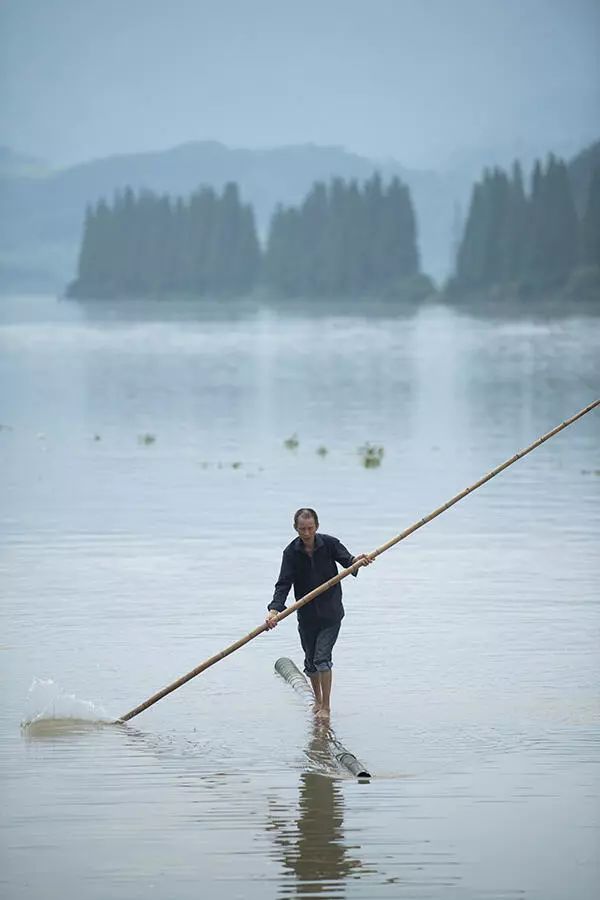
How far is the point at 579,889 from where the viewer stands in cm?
812

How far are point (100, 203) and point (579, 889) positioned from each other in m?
176

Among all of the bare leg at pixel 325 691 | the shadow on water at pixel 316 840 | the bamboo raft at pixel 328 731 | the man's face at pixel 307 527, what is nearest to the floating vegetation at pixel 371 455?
the bamboo raft at pixel 328 731

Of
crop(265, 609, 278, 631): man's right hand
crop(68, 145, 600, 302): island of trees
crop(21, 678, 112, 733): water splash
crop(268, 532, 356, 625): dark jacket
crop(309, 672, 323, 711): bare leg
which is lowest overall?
crop(21, 678, 112, 733): water splash

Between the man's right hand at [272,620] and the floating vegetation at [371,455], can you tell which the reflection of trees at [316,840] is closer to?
the man's right hand at [272,620]

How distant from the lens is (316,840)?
346 inches

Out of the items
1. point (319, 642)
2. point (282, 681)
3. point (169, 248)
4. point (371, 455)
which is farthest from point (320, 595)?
point (169, 248)

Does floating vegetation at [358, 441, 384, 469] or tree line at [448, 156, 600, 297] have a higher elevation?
tree line at [448, 156, 600, 297]


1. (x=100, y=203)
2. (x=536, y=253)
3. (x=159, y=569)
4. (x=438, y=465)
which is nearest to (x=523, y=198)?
(x=536, y=253)

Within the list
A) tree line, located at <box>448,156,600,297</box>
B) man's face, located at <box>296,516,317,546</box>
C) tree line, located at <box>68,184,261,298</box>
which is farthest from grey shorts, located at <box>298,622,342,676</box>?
tree line, located at <box>68,184,261,298</box>

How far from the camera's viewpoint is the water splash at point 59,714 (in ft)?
36.0

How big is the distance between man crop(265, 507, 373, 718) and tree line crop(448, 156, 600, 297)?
11346 centimetres

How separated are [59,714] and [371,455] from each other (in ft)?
51.5

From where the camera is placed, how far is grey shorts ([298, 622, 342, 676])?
425 inches

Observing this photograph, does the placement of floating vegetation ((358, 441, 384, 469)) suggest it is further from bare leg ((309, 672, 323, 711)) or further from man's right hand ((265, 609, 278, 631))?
man's right hand ((265, 609, 278, 631))
